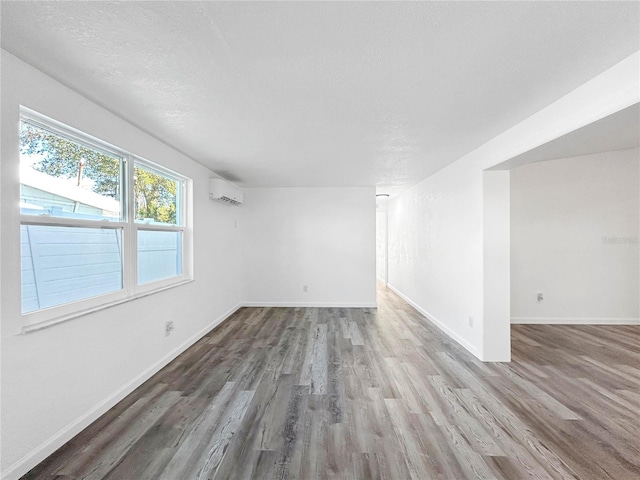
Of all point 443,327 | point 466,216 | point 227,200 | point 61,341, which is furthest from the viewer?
point 227,200

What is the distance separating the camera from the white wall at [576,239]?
172 inches

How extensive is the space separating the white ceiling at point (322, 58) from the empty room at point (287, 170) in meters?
0.02

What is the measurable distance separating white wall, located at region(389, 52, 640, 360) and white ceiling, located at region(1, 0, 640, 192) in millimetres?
129

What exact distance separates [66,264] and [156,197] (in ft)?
4.24

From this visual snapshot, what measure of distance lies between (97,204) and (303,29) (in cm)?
212

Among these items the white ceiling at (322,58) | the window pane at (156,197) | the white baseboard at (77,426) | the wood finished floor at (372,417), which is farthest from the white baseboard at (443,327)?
the window pane at (156,197)

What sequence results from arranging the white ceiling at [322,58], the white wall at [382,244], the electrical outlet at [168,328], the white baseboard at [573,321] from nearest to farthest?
the white ceiling at [322,58] → the electrical outlet at [168,328] → the white baseboard at [573,321] → the white wall at [382,244]

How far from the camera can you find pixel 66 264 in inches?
79.7

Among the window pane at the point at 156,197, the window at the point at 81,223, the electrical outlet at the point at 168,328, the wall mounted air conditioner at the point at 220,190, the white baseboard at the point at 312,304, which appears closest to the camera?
the window at the point at 81,223

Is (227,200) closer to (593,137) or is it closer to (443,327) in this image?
(443,327)

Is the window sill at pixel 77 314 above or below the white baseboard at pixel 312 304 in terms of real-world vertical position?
above

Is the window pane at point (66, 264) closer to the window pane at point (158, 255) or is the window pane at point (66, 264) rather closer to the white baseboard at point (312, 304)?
the window pane at point (158, 255)

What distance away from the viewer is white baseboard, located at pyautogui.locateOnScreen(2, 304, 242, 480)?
1.61 m

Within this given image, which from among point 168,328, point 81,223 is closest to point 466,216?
point 168,328
